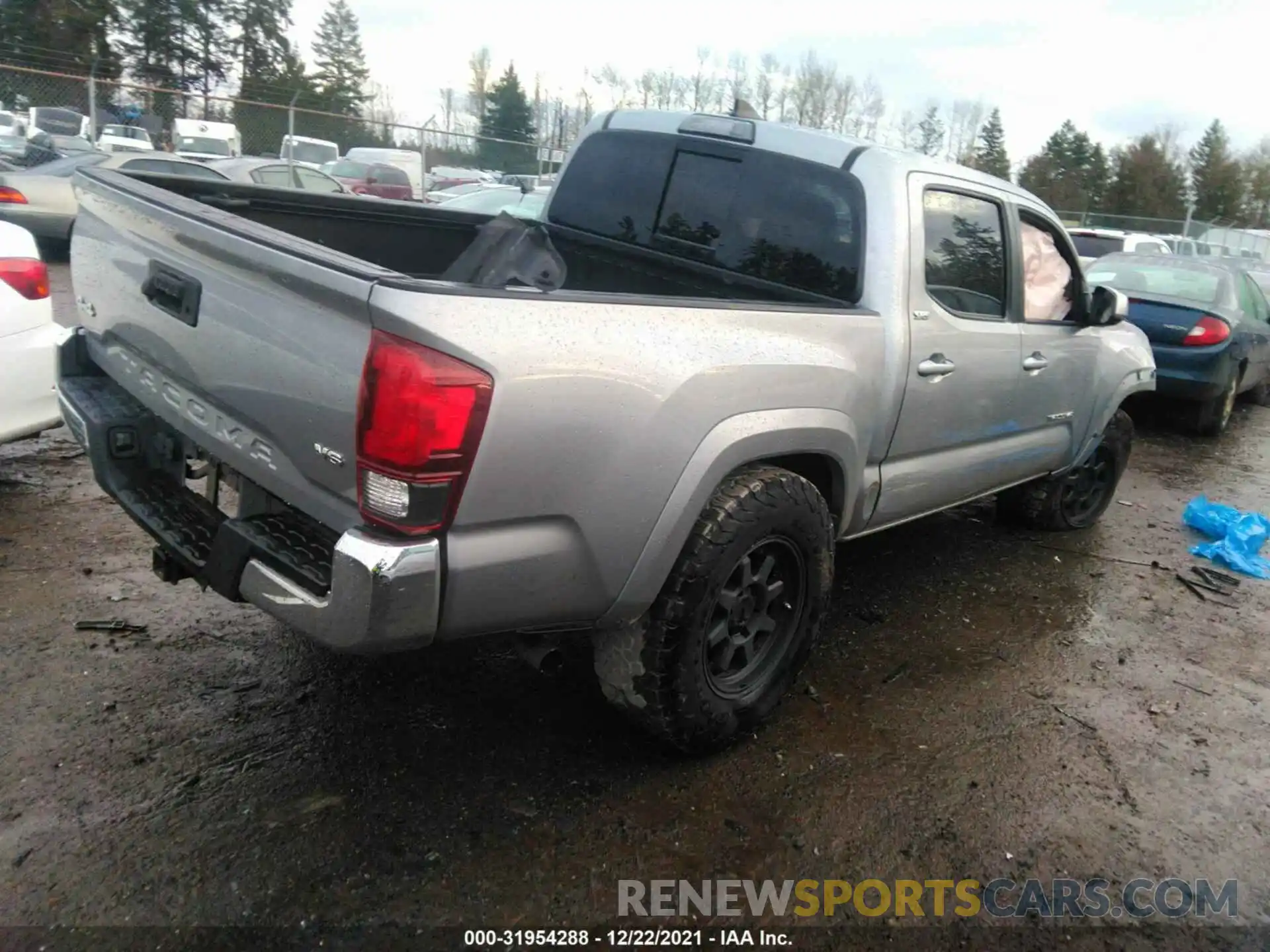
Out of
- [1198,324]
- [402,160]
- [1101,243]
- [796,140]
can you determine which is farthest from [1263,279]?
[402,160]

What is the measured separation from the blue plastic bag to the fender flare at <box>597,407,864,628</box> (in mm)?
3698

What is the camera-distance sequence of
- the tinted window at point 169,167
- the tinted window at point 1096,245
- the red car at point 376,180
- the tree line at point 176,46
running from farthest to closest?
the tree line at point 176,46 < the red car at point 376,180 < the tinted window at point 1096,245 < the tinted window at point 169,167

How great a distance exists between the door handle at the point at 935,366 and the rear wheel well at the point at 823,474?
1.77ft

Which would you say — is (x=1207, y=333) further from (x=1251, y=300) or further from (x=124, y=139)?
(x=124, y=139)

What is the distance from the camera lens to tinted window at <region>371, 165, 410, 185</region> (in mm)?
19625

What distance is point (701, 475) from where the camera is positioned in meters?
2.61

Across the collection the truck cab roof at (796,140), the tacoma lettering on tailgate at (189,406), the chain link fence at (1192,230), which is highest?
the chain link fence at (1192,230)

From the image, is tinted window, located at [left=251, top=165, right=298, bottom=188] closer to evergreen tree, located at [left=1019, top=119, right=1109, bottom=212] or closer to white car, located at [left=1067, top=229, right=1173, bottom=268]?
white car, located at [left=1067, top=229, right=1173, bottom=268]

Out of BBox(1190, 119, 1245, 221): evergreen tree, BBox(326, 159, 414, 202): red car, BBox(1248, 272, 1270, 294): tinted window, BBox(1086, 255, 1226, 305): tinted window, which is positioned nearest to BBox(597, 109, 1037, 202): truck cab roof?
BBox(1086, 255, 1226, 305): tinted window

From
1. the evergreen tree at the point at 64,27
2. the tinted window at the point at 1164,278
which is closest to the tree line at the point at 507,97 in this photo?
the evergreen tree at the point at 64,27

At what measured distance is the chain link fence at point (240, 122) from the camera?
59.5ft

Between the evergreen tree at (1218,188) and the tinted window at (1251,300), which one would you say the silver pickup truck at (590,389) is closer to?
the tinted window at (1251,300)

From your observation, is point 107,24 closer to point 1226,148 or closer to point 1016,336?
point 1016,336

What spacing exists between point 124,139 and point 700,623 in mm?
22015
